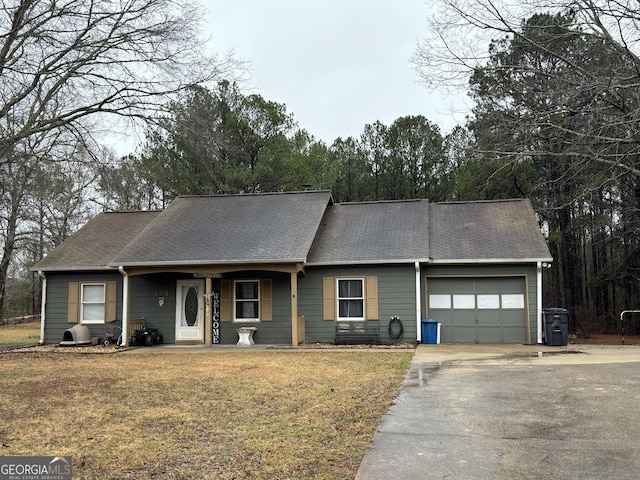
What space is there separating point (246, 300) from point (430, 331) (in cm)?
514

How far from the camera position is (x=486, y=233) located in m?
16.0

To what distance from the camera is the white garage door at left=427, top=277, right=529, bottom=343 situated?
587 inches

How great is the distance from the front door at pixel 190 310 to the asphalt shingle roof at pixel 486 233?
6684 mm

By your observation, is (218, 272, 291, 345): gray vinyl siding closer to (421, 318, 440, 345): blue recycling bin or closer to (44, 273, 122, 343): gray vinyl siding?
(421, 318, 440, 345): blue recycling bin

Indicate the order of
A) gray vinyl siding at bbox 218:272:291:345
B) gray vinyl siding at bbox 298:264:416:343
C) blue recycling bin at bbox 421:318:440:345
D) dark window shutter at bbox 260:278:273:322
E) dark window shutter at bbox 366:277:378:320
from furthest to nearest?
dark window shutter at bbox 260:278:273:322 < gray vinyl siding at bbox 218:272:291:345 < dark window shutter at bbox 366:277:378:320 < gray vinyl siding at bbox 298:264:416:343 < blue recycling bin at bbox 421:318:440:345

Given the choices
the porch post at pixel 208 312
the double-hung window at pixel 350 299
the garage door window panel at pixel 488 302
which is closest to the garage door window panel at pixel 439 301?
the garage door window panel at pixel 488 302

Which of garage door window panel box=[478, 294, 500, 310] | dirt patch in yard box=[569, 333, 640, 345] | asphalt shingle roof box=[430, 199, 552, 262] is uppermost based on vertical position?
asphalt shingle roof box=[430, 199, 552, 262]

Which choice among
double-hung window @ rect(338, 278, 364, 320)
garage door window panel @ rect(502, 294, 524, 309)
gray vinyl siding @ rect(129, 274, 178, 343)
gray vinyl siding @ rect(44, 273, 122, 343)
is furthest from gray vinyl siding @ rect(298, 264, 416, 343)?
gray vinyl siding @ rect(44, 273, 122, 343)

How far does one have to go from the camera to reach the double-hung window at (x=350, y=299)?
15.3 m

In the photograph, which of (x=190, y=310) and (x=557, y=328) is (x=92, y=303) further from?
(x=557, y=328)

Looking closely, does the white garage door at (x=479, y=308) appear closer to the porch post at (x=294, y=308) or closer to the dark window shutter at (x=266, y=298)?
the porch post at (x=294, y=308)

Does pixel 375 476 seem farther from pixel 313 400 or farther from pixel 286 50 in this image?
pixel 286 50

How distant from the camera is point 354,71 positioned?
1689cm

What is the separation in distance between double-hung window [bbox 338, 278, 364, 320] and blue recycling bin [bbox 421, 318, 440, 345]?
170 cm
